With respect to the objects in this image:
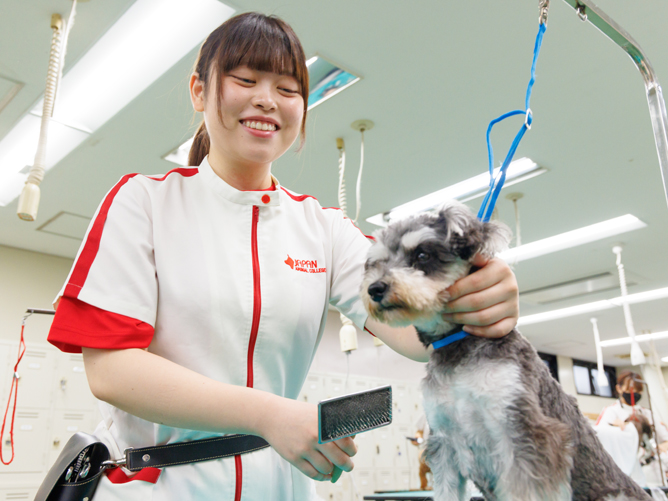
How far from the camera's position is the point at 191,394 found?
0.81m

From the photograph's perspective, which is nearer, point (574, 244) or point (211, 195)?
point (211, 195)

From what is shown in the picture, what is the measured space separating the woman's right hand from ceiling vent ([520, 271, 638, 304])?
29.7 feet

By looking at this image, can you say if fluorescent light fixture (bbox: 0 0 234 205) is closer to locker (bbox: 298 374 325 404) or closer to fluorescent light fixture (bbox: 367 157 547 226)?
fluorescent light fixture (bbox: 367 157 547 226)

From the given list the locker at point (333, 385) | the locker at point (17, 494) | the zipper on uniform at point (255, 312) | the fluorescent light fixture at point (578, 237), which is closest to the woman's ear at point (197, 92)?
the zipper on uniform at point (255, 312)

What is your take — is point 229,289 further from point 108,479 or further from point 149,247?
point 108,479

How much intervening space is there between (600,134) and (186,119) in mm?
3902

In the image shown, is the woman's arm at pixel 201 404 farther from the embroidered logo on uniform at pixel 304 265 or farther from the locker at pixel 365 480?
the locker at pixel 365 480

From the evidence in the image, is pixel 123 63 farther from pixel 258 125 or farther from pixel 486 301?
pixel 486 301

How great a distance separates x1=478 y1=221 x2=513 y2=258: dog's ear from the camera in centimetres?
90

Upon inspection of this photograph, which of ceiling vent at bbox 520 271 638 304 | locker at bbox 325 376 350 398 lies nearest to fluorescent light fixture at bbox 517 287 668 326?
ceiling vent at bbox 520 271 638 304

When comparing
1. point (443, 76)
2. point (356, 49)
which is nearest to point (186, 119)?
point (356, 49)

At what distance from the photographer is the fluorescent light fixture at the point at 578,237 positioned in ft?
22.3

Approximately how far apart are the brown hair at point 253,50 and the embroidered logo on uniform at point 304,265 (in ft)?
1.19

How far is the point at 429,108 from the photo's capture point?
14.5ft
